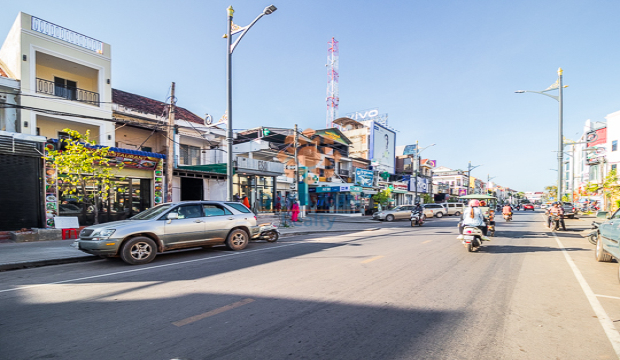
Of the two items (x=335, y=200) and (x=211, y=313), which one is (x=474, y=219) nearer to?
(x=211, y=313)

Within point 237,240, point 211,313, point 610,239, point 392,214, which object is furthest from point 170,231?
point 392,214

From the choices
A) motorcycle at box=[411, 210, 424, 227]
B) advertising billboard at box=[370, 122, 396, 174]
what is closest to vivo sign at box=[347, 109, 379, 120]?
advertising billboard at box=[370, 122, 396, 174]

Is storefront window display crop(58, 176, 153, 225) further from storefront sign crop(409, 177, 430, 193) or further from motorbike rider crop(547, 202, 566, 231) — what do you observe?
storefront sign crop(409, 177, 430, 193)

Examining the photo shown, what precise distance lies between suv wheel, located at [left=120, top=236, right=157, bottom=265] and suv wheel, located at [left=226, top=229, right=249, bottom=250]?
234cm

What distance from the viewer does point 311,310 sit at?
455cm

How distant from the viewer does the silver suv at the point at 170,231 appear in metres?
7.88

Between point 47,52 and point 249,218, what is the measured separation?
571 inches

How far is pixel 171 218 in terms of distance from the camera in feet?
28.9

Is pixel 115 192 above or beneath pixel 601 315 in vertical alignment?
above

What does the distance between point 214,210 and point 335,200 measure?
27.2 m

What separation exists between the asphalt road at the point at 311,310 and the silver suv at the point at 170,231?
53 cm

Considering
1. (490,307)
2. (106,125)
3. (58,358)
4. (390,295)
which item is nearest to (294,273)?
(390,295)

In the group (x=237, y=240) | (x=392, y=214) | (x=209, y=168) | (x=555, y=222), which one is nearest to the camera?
(x=237, y=240)

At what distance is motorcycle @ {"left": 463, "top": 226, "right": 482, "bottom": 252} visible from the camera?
979cm
